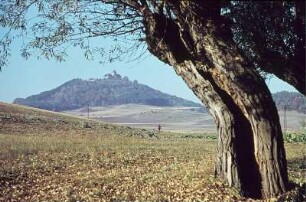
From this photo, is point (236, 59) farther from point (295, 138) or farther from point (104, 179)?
point (295, 138)

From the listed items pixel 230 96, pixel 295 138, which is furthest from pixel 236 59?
pixel 295 138

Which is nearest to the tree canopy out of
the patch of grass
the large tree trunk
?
the large tree trunk

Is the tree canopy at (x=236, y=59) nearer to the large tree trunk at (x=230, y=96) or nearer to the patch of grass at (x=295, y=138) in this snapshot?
the large tree trunk at (x=230, y=96)

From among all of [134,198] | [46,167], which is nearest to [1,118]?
[46,167]

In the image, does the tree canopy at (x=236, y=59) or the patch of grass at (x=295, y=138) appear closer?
the tree canopy at (x=236, y=59)

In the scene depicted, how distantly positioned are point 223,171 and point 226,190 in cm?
75

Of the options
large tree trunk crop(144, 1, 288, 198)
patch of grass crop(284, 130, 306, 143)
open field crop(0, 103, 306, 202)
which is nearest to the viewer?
large tree trunk crop(144, 1, 288, 198)

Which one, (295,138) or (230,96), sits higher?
(230,96)

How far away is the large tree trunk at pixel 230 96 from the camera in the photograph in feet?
45.9

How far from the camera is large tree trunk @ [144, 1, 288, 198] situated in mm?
13992

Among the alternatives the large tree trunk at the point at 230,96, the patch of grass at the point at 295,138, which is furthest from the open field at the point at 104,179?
the patch of grass at the point at 295,138

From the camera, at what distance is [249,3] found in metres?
13.9

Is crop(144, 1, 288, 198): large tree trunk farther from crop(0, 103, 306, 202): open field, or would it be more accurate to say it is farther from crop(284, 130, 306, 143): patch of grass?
crop(284, 130, 306, 143): patch of grass

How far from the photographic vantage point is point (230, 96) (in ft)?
49.9
